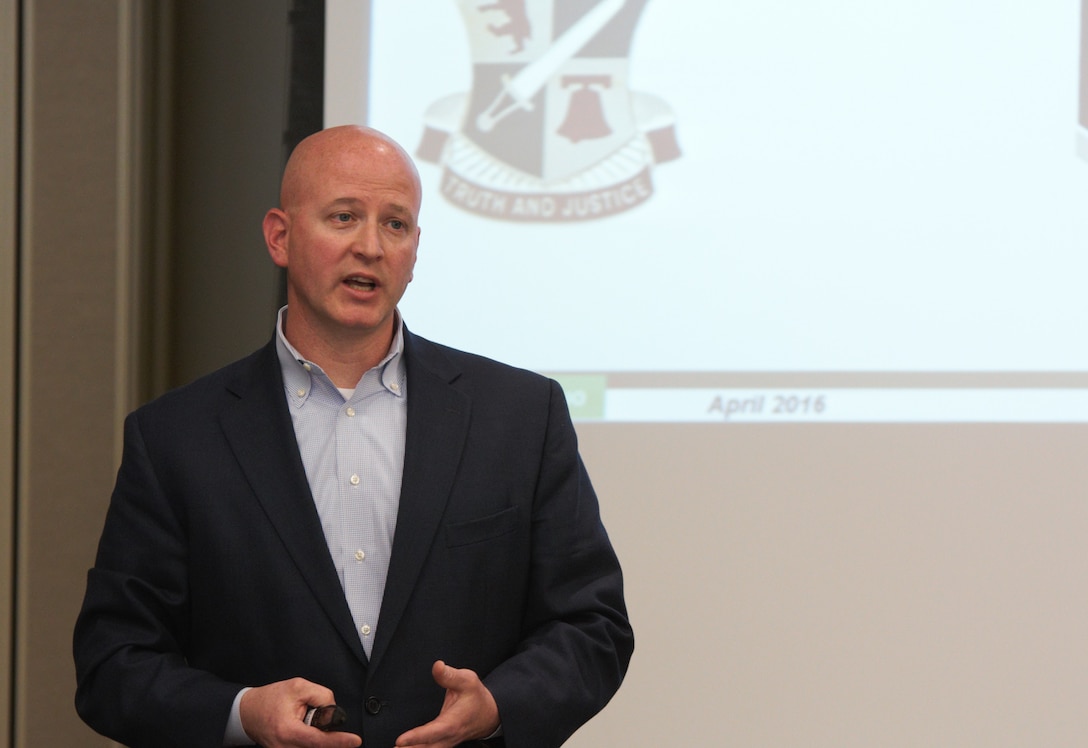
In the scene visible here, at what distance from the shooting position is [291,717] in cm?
132

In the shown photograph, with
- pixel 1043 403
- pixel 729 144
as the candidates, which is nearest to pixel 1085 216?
pixel 1043 403

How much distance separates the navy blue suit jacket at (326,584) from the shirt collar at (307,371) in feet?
0.09

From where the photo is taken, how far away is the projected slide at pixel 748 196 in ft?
8.34

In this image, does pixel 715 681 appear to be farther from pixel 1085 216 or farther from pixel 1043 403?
pixel 1085 216

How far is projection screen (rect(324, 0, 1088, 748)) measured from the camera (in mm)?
2527

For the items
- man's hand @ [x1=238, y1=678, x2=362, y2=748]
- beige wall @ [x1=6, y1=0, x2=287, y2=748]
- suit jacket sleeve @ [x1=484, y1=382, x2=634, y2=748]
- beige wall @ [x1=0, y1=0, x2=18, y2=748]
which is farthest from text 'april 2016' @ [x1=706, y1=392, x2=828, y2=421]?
beige wall @ [x1=0, y1=0, x2=18, y2=748]

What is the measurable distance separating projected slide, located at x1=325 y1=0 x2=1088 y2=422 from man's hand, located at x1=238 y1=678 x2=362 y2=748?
1.38 meters

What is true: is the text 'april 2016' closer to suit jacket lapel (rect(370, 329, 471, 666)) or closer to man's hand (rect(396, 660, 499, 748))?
suit jacket lapel (rect(370, 329, 471, 666))

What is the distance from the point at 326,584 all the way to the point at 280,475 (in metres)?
0.16

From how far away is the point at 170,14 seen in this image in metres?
3.42

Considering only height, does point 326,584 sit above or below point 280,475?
below

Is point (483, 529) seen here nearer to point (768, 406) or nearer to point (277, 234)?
point (277, 234)

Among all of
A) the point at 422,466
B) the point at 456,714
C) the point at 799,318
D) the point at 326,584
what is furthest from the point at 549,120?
the point at 456,714

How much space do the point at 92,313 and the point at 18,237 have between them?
0.89 feet
